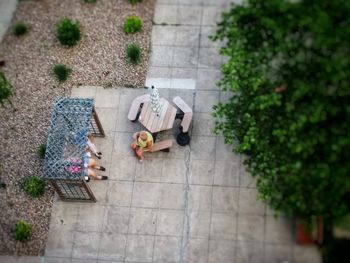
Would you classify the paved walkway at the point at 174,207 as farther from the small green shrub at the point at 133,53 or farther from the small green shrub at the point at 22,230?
the small green shrub at the point at 133,53

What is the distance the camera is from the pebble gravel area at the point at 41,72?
1383cm

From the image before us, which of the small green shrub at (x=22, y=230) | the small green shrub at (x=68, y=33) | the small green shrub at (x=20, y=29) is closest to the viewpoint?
the small green shrub at (x=22, y=230)

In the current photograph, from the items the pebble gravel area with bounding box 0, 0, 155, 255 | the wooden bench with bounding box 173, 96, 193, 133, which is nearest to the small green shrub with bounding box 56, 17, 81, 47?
the pebble gravel area with bounding box 0, 0, 155, 255

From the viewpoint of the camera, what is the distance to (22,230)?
1315cm

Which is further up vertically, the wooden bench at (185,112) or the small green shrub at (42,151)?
the wooden bench at (185,112)

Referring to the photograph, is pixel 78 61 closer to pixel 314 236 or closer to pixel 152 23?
pixel 152 23

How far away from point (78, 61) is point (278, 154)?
7401mm

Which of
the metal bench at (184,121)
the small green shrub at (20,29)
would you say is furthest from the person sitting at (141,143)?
the small green shrub at (20,29)

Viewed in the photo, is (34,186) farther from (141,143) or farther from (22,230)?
(141,143)

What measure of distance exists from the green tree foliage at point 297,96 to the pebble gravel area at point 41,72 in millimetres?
5053

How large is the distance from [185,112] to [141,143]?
1.54 m

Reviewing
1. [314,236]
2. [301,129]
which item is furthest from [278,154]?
[314,236]

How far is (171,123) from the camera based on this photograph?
544 inches

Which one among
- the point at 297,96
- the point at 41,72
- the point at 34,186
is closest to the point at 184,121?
the point at 34,186
